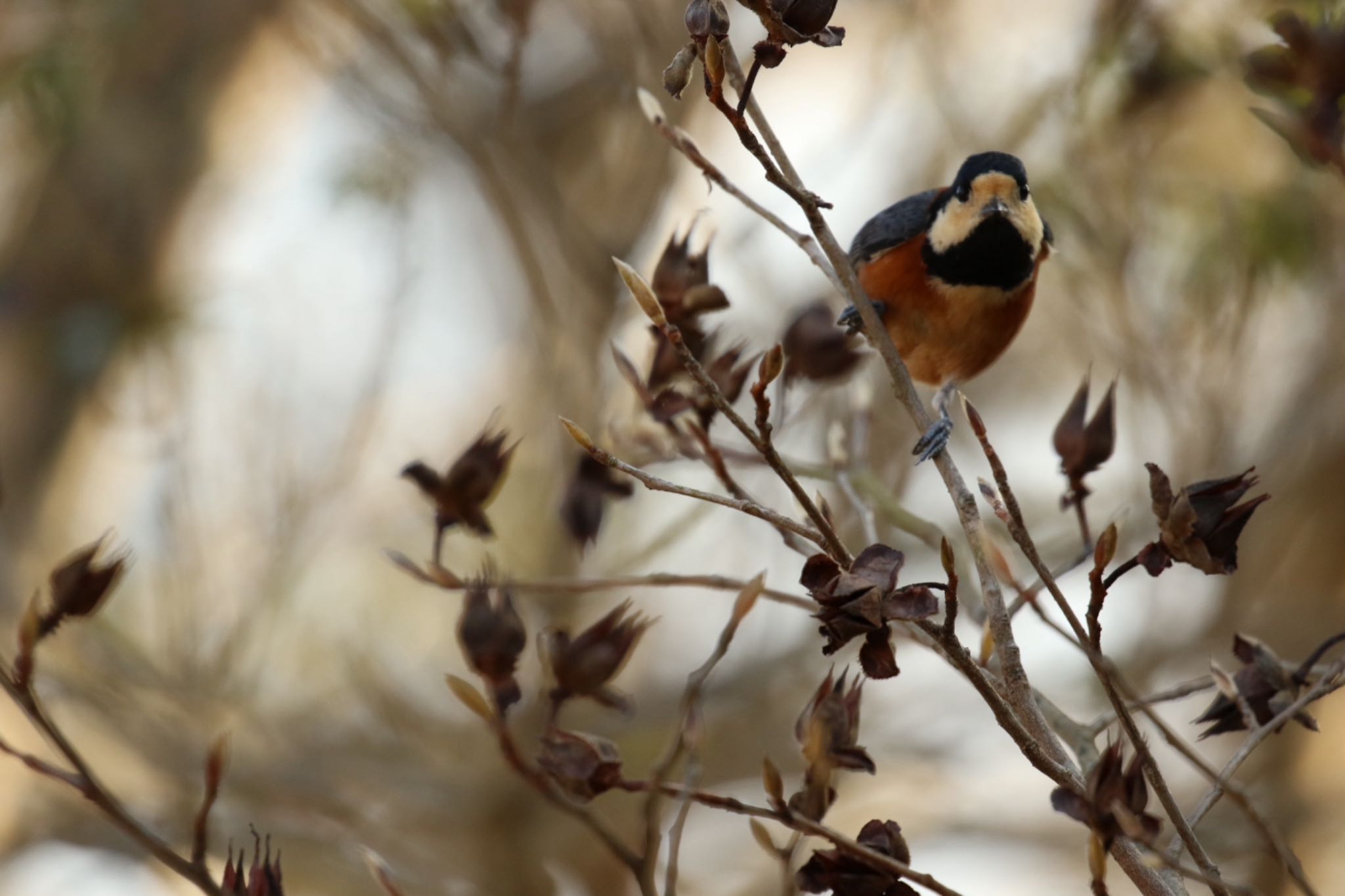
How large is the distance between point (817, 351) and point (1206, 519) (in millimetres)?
726

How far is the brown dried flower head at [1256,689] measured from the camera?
109 cm

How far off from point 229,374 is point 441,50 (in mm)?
1812

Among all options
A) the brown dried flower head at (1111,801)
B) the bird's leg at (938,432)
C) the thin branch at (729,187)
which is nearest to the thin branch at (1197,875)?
the brown dried flower head at (1111,801)

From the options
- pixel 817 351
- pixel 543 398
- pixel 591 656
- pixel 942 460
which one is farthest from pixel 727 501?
pixel 543 398

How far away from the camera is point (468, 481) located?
1.35 m

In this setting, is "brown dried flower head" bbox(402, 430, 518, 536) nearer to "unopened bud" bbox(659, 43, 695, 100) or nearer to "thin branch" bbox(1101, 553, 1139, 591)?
"unopened bud" bbox(659, 43, 695, 100)

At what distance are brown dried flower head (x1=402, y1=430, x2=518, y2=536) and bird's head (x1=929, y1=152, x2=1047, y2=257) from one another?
0.92 m

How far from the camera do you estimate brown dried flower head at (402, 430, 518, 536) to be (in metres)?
1.34

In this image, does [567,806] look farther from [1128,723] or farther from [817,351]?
[817,351]

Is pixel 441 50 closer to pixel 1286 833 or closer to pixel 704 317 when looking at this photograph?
pixel 704 317

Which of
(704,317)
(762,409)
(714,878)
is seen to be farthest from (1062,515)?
(762,409)

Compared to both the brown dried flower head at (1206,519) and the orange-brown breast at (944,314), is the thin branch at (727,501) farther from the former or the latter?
the orange-brown breast at (944,314)

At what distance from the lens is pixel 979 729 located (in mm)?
3707

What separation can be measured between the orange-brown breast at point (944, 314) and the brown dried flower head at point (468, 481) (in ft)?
3.35
